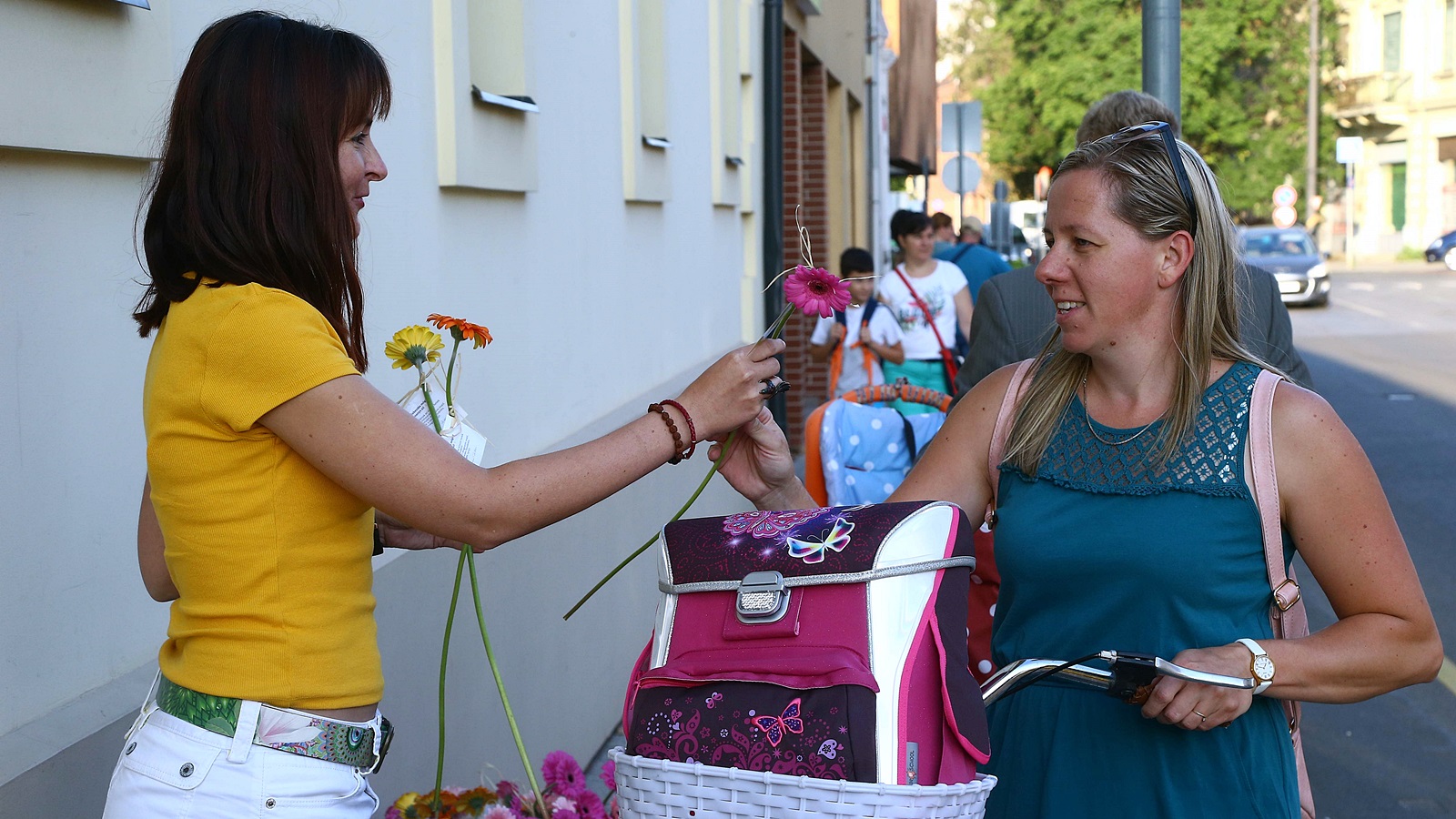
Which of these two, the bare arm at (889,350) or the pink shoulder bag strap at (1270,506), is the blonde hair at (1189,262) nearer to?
the pink shoulder bag strap at (1270,506)

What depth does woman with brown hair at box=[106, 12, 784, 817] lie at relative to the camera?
71.2 inches

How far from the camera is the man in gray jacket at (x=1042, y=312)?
366 cm

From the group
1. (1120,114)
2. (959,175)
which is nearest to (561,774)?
(1120,114)

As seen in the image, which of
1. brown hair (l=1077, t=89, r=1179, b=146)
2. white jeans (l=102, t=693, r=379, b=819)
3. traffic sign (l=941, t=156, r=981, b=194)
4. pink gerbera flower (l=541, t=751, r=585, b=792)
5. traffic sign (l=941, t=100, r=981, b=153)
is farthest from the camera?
traffic sign (l=941, t=156, r=981, b=194)

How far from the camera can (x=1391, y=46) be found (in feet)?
176

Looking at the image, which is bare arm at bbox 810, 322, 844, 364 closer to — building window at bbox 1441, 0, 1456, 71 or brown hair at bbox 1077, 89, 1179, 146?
brown hair at bbox 1077, 89, 1179, 146

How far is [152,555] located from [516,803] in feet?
2.84

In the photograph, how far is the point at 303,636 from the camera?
1.88 metres

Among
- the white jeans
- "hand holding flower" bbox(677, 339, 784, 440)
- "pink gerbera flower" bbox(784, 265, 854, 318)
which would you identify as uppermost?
"pink gerbera flower" bbox(784, 265, 854, 318)

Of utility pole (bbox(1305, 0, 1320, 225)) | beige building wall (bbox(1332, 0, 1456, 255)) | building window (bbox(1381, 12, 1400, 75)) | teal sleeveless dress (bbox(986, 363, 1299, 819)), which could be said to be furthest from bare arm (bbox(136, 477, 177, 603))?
building window (bbox(1381, 12, 1400, 75))

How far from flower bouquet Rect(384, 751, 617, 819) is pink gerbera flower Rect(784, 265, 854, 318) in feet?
3.04

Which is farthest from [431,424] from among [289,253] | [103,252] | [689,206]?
[689,206]

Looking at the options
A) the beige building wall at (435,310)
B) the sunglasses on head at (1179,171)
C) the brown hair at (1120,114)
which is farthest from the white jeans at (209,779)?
the brown hair at (1120,114)

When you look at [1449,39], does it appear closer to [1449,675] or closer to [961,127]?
[961,127]
